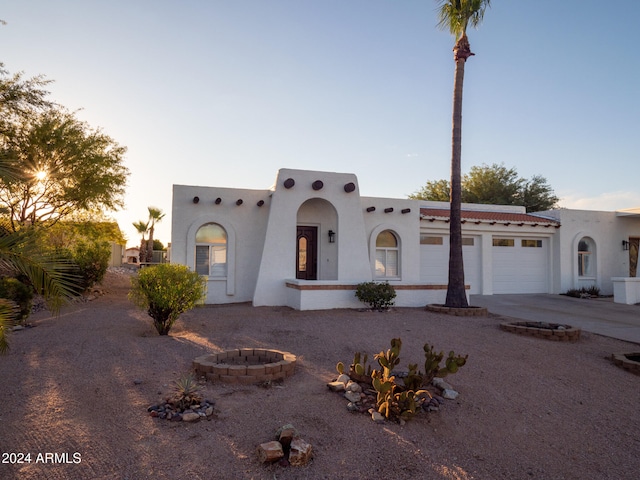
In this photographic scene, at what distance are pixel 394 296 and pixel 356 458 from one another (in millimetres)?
7687

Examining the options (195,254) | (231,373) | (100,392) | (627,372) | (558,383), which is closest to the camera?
(100,392)

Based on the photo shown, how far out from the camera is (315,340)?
25.0ft

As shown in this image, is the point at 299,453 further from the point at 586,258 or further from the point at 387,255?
the point at 586,258

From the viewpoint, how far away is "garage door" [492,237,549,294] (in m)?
16.6

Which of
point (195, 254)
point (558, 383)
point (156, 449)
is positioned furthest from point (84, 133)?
point (558, 383)

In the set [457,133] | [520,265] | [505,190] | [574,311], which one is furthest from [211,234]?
[505,190]

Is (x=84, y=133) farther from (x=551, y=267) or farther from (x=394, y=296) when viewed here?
(x=551, y=267)

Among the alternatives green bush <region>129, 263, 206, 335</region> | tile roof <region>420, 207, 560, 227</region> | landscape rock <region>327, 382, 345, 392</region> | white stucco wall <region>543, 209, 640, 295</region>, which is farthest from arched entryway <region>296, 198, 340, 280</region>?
white stucco wall <region>543, 209, 640, 295</region>

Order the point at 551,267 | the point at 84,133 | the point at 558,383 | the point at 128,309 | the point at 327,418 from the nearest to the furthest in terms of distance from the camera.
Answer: the point at 327,418 → the point at 558,383 → the point at 128,309 → the point at 84,133 → the point at 551,267

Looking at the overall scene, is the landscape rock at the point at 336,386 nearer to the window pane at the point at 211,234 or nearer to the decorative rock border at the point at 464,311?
the decorative rock border at the point at 464,311

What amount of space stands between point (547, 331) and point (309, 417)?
617 centimetres

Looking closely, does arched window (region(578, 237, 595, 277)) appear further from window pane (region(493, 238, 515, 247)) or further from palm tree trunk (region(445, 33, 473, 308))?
palm tree trunk (region(445, 33, 473, 308))

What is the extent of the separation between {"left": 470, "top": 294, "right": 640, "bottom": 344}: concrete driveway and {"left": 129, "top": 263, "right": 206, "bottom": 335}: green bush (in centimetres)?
837

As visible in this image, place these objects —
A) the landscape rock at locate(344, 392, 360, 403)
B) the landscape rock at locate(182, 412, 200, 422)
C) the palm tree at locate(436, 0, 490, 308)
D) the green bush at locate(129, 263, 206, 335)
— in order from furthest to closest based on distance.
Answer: the palm tree at locate(436, 0, 490, 308), the green bush at locate(129, 263, 206, 335), the landscape rock at locate(344, 392, 360, 403), the landscape rock at locate(182, 412, 200, 422)
